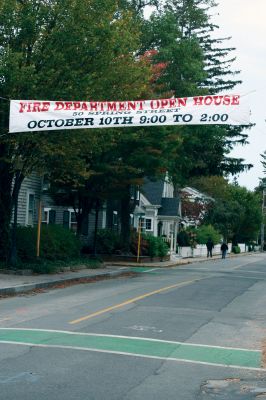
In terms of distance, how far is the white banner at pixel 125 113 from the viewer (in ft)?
65.5

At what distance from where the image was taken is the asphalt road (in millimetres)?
8836

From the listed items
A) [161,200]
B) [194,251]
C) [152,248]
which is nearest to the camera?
[152,248]

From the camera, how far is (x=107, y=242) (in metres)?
44.2

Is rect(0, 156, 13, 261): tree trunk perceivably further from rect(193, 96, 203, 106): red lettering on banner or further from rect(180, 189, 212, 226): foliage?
rect(180, 189, 212, 226): foliage

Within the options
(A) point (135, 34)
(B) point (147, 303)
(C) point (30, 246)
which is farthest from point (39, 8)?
(B) point (147, 303)

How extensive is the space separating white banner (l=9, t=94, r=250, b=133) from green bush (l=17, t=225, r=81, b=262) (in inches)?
339

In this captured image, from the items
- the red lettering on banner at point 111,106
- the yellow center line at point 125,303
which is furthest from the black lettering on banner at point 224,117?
the yellow center line at point 125,303

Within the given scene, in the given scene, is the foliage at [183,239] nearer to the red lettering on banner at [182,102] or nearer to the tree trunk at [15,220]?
the tree trunk at [15,220]

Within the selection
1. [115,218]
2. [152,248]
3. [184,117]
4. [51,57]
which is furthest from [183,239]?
[184,117]

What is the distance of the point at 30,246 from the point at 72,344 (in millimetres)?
17619

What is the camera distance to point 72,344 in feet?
38.8

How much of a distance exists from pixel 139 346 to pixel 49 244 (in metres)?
19.6

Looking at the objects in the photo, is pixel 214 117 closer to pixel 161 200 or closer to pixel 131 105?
pixel 131 105

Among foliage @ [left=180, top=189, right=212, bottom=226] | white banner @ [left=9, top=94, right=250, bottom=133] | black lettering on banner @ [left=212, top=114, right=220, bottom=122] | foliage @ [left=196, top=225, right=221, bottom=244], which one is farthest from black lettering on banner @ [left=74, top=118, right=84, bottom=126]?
foliage @ [left=180, top=189, right=212, bottom=226]
